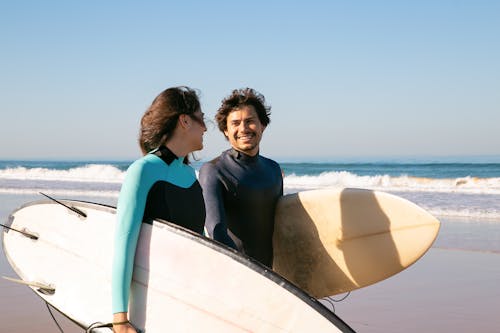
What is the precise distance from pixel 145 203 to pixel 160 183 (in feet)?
0.29

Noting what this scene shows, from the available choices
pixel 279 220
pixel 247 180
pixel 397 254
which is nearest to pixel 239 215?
pixel 247 180

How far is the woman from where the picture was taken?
2.07 m

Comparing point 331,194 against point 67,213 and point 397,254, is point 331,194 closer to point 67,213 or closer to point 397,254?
point 397,254

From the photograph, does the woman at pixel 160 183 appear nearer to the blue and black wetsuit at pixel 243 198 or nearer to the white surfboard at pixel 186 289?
the white surfboard at pixel 186 289

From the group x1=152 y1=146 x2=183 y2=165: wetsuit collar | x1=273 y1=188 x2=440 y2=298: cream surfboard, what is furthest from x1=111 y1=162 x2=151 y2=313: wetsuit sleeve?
x1=273 y1=188 x2=440 y2=298: cream surfboard

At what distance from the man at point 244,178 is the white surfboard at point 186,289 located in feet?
2.04

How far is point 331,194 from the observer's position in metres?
3.65

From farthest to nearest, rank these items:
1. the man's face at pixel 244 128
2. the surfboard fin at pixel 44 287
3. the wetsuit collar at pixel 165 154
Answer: the man's face at pixel 244 128
the surfboard fin at pixel 44 287
the wetsuit collar at pixel 165 154

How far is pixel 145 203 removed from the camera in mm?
2107

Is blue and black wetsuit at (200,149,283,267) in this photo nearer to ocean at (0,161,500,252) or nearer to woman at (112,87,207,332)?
woman at (112,87,207,332)

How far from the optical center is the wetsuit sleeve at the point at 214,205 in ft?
8.86

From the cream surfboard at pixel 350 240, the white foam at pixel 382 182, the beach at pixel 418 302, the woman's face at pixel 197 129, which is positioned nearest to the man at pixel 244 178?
the cream surfboard at pixel 350 240

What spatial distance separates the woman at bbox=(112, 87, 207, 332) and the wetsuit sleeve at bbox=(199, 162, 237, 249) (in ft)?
0.93

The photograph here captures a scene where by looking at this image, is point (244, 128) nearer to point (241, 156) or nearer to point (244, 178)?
point (241, 156)
